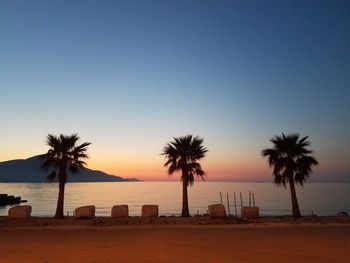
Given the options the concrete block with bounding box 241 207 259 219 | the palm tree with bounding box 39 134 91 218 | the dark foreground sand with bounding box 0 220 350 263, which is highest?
the palm tree with bounding box 39 134 91 218

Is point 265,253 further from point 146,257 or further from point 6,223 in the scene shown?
point 6,223

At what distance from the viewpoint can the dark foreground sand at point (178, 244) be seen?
14234 millimetres

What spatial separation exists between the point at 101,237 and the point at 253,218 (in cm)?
1497

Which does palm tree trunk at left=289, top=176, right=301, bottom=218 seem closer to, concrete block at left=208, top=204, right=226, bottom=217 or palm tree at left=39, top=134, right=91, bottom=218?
concrete block at left=208, top=204, right=226, bottom=217

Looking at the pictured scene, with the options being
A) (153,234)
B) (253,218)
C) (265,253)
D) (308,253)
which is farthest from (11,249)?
(253,218)

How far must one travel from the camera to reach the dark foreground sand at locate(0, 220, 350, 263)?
14.2m

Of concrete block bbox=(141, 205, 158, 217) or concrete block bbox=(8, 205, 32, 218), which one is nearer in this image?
concrete block bbox=(8, 205, 32, 218)

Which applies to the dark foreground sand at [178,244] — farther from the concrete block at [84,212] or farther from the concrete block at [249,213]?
the concrete block at [84,212]

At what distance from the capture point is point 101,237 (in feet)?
64.3

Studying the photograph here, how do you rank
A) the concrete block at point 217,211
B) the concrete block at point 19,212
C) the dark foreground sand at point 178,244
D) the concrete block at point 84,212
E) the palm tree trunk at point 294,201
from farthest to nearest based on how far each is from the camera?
1. the palm tree trunk at point 294,201
2. the concrete block at point 84,212
3. the concrete block at point 217,211
4. the concrete block at point 19,212
5. the dark foreground sand at point 178,244

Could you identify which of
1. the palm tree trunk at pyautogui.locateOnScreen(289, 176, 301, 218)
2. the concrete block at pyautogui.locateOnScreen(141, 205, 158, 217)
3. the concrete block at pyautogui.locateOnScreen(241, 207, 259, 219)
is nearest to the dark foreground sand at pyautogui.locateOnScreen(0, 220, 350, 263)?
the concrete block at pyautogui.locateOnScreen(241, 207, 259, 219)

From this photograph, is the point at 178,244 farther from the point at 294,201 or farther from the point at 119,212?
the point at 294,201

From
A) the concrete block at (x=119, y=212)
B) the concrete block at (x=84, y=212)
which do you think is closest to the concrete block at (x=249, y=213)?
the concrete block at (x=119, y=212)

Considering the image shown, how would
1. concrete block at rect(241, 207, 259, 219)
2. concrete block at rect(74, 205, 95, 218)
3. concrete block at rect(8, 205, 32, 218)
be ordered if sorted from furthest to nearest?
concrete block at rect(74, 205, 95, 218) → concrete block at rect(241, 207, 259, 219) → concrete block at rect(8, 205, 32, 218)
